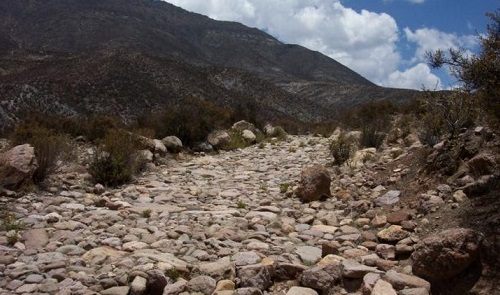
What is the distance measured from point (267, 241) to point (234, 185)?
3537 mm

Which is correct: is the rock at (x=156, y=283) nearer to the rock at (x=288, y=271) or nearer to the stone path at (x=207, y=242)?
the stone path at (x=207, y=242)

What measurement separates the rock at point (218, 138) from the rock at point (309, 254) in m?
9.49

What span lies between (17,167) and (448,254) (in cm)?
600

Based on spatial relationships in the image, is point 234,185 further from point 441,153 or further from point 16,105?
point 16,105

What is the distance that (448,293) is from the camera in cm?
397

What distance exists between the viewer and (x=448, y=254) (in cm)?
404

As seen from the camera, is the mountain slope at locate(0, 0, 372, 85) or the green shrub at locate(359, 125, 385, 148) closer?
the green shrub at locate(359, 125, 385, 148)

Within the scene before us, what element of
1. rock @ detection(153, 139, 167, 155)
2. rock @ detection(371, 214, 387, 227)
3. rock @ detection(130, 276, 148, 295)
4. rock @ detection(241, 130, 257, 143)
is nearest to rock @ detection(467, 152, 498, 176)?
rock @ detection(371, 214, 387, 227)

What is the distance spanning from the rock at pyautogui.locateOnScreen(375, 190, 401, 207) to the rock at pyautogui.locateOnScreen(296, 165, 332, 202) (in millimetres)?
1034

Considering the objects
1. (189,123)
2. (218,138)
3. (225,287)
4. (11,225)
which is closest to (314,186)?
(225,287)

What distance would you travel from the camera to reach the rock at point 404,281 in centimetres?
402

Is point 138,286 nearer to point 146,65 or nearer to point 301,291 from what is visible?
point 301,291

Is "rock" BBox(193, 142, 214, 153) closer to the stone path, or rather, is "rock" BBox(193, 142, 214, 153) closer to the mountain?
the stone path

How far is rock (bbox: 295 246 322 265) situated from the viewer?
16.1 ft
